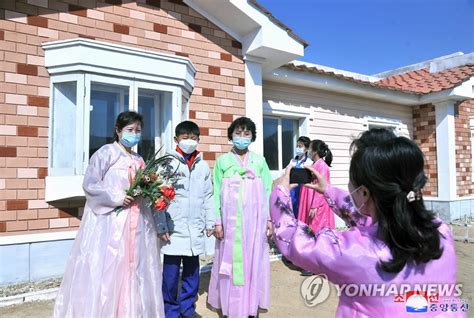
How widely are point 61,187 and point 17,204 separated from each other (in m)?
0.48

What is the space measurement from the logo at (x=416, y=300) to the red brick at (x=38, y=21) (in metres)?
4.60

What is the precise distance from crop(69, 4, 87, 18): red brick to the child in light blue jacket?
237 centimetres

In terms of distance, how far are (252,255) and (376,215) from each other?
6.95 ft

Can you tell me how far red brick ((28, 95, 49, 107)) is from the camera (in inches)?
160

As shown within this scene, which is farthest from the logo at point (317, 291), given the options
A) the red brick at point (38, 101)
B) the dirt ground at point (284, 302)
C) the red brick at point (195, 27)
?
the red brick at point (195, 27)

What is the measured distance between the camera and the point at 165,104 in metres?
4.89

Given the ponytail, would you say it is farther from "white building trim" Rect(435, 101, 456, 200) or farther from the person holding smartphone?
"white building trim" Rect(435, 101, 456, 200)

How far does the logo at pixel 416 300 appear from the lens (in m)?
1.10

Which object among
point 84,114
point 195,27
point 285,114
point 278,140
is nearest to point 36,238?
point 84,114

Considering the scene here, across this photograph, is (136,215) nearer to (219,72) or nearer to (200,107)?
(200,107)

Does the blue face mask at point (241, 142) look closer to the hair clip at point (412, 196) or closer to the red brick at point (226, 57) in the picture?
the hair clip at point (412, 196)

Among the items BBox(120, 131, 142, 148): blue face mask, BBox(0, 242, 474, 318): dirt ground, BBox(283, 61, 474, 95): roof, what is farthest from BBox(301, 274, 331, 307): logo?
BBox(283, 61, 474, 95): roof

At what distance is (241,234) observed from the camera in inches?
124

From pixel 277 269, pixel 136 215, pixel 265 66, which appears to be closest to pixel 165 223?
pixel 136 215
